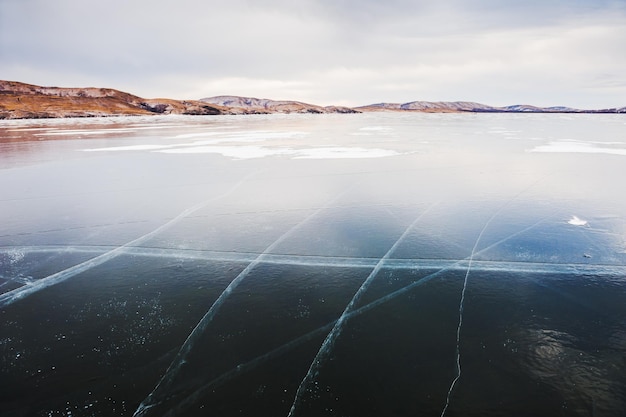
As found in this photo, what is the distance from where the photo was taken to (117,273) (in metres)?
5.60

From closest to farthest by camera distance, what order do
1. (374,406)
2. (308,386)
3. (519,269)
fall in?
(374,406) < (308,386) < (519,269)

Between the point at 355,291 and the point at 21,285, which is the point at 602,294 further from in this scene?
the point at 21,285

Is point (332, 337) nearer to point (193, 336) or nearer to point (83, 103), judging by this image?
point (193, 336)

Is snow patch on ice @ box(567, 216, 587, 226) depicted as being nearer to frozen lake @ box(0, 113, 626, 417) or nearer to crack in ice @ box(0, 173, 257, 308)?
frozen lake @ box(0, 113, 626, 417)

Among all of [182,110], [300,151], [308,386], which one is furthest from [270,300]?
[182,110]

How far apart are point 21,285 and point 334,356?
4715 mm

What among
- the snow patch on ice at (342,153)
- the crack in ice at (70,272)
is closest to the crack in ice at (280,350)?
the crack in ice at (70,272)

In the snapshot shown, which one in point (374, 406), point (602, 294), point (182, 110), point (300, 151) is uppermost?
point (182, 110)

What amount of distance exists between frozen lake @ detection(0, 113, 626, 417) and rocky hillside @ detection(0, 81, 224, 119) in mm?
111218

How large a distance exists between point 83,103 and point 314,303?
159 meters

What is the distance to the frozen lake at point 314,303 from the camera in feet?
10.8

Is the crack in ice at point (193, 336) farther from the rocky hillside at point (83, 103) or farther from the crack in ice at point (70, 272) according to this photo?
the rocky hillside at point (83, 103)

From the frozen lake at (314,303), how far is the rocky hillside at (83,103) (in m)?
111

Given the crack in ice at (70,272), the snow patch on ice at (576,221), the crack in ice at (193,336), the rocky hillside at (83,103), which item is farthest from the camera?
the rocky hillside at (83,103)
